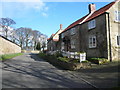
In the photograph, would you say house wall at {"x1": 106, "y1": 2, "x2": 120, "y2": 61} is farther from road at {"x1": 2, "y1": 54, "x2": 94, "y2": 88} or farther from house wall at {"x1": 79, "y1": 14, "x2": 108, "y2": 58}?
road at {"x1": 2, "y1": 54, "x2": 94, "y2": 88}

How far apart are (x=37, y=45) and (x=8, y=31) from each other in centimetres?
2681

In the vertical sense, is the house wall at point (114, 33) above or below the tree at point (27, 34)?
below

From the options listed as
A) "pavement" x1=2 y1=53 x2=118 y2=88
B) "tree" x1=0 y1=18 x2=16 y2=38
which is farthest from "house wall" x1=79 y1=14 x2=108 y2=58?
"tree" x1=0 y1=18 x2=16 y2=38

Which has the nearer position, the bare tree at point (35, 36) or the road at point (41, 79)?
the road at point (41, 79)

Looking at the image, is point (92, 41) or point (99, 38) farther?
point (92, 41)

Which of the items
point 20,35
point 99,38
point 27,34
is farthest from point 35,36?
point 99,38

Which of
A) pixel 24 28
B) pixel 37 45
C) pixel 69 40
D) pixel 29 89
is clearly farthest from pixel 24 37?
pixel 29 89

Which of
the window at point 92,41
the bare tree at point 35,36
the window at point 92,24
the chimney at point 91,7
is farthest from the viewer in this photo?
the bare tree at point 35,36

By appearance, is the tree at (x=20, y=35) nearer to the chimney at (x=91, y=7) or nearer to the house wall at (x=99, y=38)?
the chimney at (x=91, y=7)

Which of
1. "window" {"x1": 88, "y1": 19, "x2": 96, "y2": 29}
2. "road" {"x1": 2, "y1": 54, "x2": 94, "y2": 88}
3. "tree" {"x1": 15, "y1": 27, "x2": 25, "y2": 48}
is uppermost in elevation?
"tree" {"x1": 15, "y1": 27, "x2": 25, "y2": 48}

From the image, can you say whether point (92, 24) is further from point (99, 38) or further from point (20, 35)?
point (20, 35)

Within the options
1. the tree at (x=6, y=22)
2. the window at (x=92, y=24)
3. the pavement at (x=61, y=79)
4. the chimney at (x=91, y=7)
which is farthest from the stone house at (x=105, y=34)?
the tree at (x=6, y=22)

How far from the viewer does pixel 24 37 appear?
67.4 meters

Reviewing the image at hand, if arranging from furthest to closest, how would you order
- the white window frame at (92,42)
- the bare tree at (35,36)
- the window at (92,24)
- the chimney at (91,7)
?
the bare tree at (35,36) → the chimney at (91,7) → the window at (92,24) → the white window frame at (92,42)
